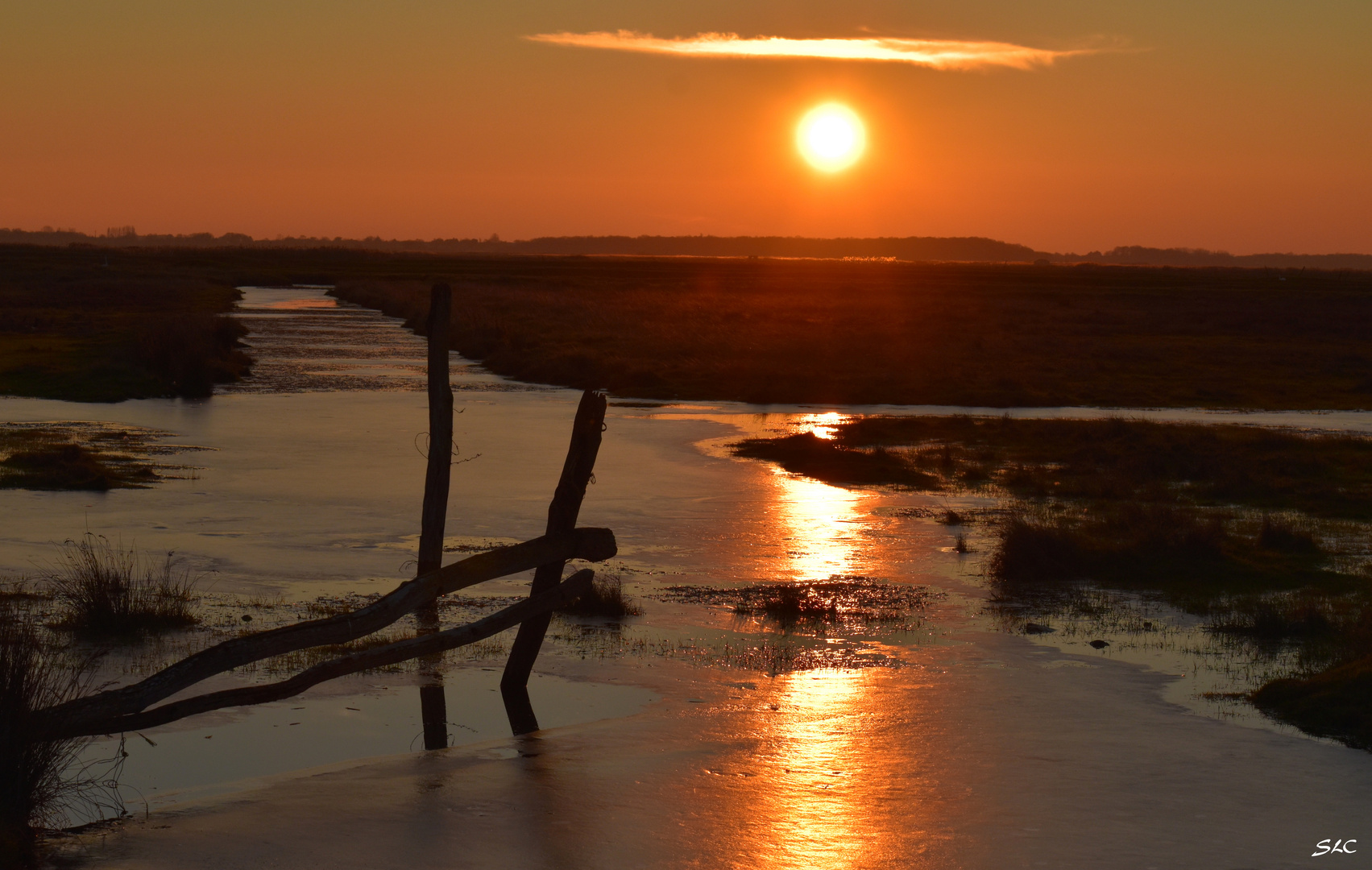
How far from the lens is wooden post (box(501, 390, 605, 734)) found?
9906 mm

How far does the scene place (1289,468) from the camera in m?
24.5

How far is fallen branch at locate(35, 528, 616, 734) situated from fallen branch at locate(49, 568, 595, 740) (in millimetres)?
64

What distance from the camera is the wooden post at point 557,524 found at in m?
9.91

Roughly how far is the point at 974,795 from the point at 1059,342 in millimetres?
52297

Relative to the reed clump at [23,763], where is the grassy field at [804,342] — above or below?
above

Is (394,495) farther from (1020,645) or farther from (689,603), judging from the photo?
(1020,645)

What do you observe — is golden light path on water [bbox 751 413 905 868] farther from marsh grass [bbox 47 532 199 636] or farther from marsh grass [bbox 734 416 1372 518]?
marsh grass [bbox 734 416 1372 518]

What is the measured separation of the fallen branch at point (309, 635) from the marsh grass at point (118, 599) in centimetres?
340

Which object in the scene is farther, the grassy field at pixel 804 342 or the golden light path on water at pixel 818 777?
the grassy field at pixel 804 342

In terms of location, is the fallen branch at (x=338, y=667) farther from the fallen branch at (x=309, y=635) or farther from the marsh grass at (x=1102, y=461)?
the marsh grass at (x=1102, y=461)

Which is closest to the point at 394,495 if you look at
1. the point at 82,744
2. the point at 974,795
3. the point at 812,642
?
the point at 812,642

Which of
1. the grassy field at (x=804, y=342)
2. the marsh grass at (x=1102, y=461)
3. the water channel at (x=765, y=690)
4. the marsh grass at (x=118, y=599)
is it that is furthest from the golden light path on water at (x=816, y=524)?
the grassy field at (x=804, y=342)

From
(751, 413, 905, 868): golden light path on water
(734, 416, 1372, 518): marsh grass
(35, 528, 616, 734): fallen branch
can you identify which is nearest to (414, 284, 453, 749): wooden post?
(35, 528, 616, 734): fallen branch

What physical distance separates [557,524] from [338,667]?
231cm
